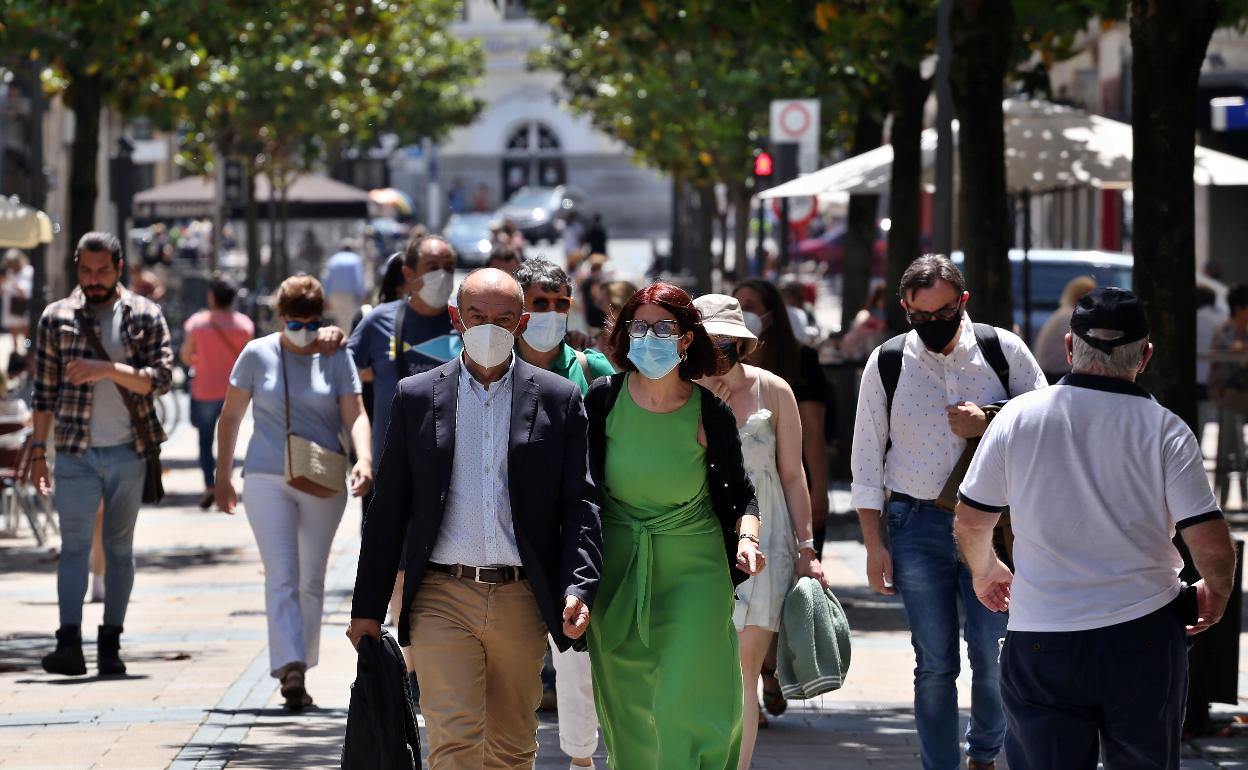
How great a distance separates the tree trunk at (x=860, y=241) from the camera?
20.7m

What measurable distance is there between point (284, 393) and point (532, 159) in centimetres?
8275

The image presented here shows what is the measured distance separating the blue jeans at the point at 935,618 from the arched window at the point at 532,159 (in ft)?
276

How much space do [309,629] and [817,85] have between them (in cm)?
1598

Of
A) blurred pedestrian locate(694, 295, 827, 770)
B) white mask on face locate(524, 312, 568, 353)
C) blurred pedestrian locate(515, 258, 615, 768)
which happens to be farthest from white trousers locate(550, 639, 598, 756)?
white mask on face locate(524, 312, 568, 353)

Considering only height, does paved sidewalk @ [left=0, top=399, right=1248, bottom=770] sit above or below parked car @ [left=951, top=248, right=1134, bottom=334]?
below

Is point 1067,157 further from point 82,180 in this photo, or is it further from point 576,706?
point 576,706

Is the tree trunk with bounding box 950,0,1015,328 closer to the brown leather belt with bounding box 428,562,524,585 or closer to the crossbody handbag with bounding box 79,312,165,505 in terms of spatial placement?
the crossbody handbag with bounding box 79,312,165,505

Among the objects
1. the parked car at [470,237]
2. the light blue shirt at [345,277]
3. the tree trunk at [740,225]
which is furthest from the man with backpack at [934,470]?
the parked car at [470,237]

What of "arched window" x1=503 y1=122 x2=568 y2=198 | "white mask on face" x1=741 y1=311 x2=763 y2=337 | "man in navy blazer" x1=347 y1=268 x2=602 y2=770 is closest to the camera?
"man in navy blazer" x1=347 y1=268 x2=602 y2=770

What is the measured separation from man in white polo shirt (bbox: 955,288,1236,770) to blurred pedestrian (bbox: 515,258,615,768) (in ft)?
6.52

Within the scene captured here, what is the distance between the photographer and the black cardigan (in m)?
6.25

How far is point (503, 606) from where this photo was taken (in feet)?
19.7

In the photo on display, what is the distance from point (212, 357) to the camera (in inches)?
680

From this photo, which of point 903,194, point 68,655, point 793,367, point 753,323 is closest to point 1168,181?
point 793,367
